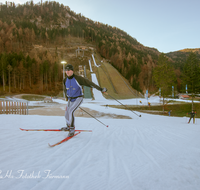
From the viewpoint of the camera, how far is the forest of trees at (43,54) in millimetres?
40031

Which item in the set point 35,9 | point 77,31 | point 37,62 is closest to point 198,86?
point 37,62

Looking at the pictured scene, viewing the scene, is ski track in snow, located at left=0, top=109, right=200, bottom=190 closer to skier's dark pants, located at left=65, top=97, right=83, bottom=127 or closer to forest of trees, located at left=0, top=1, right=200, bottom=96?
skier's dark pants, located at left=65, top=97, right=83, bottom=127

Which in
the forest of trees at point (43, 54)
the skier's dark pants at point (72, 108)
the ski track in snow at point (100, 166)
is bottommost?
the ski track in snow at point (100, 166)

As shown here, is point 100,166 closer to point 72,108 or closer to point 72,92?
point 72,108

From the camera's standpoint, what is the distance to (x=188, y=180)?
1657mm

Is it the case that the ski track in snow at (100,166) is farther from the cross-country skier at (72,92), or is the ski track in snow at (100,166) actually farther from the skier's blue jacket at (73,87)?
the skier's blue jacket at (73,87)

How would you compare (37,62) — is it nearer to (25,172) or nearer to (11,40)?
(11,40)

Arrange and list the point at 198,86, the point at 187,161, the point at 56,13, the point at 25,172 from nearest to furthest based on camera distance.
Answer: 1. the point at 25,172
2. the point at 187,161
3. the point at 198,86
4. the point at 56,13

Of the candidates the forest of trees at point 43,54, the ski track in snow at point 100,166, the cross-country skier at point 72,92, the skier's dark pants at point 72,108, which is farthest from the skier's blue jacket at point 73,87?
the forest of trees at point 43,54

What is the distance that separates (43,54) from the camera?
5562 cm

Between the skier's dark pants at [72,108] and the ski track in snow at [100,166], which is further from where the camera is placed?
the skier's dark pants at [72,108]

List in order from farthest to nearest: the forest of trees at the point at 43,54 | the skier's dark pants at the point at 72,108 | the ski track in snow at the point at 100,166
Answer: the forest of trees at the point at 43,54 → the skier's dark pants at the point at 72,108 → the ski track in snow at the point at 100,166

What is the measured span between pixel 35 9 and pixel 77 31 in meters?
63.4

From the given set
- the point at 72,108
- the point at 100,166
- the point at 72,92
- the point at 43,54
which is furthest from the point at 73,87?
the point at 43,54
